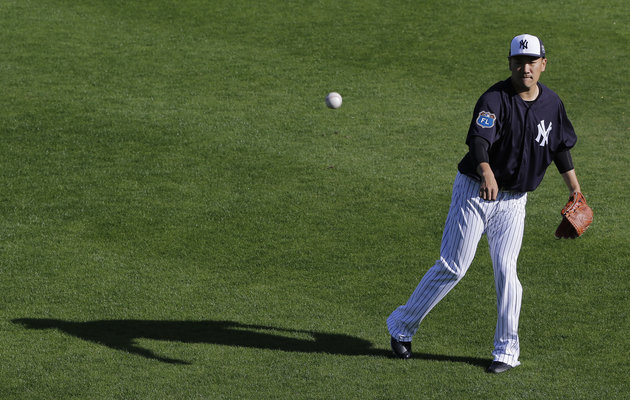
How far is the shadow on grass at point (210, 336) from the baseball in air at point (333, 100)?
218 inches

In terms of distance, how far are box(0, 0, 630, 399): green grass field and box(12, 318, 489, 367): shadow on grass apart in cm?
2

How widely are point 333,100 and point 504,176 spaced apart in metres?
6.28

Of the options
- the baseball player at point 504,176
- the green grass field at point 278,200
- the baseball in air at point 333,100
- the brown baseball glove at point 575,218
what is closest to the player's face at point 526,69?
the baseball player at point 504,176

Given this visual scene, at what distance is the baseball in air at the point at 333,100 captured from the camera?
11539 millimetres

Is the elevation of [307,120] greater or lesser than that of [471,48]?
lesser

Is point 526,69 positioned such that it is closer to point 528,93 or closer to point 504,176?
point 528,93

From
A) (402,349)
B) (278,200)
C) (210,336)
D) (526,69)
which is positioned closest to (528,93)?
(526,69)

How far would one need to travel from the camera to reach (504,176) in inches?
214

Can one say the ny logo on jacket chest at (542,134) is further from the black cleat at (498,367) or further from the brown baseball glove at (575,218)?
the black cleat at (498,367)

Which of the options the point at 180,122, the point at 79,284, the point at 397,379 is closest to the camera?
the point at 397,379

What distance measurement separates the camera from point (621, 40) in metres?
14.1

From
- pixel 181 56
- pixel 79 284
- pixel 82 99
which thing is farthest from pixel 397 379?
pixel 181 56

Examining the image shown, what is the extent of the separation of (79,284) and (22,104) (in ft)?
17.4

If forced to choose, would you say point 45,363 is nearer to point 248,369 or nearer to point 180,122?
point 248,369
